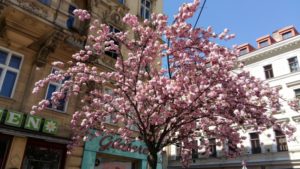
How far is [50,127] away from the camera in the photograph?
9.22m

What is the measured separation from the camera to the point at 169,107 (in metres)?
7.53

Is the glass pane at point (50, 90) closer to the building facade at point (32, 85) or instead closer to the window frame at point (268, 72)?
the building facade at point (32, 85)

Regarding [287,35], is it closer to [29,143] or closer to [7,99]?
[29,143]

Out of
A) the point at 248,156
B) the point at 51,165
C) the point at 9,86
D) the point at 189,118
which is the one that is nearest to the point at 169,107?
the point at 189,118

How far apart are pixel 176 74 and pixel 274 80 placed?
20.8m

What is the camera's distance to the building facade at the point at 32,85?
27.7 ft

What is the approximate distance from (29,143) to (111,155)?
4.03 m

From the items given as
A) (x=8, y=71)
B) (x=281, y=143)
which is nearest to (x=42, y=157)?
(x=8, y=71)

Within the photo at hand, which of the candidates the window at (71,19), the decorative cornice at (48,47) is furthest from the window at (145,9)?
the decorative cornice at (48,47)

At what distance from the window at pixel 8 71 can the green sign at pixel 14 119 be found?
3.20 feet

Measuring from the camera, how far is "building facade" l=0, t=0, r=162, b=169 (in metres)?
8.45

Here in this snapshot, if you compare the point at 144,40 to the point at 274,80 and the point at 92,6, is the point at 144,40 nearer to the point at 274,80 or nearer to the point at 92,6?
the point at 92,6

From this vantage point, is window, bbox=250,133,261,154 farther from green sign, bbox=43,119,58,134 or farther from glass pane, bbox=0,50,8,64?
glass pane, bbox=0,50,8,64

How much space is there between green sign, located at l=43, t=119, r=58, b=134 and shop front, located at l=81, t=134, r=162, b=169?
1.79 meters
